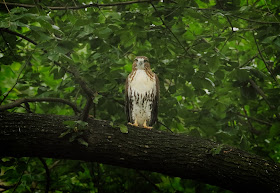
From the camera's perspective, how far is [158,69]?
4617 mm

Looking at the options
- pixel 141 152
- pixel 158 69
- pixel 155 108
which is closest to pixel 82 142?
pixel 141 152

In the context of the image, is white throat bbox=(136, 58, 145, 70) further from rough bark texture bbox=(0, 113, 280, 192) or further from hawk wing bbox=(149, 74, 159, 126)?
rough bark texture bbox=(0, 113, 280, 192)

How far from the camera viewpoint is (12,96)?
4938 millimetres

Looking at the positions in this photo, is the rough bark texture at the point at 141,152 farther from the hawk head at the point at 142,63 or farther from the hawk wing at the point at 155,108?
the hawk head at the point at 142,63

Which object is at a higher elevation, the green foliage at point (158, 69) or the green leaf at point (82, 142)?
the green foliage at point (158, 69)

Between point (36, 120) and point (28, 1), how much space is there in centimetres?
116

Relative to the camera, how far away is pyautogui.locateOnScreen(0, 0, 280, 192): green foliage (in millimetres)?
3691

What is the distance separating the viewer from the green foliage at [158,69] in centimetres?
369

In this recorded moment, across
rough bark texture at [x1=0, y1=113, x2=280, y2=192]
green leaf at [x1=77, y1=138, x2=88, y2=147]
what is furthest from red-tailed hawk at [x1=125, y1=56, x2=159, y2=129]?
green leaf at [x1=77, y1=138, x2=88, y2=147]

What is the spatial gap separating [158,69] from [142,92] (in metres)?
0.52

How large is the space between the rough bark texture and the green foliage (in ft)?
0.59

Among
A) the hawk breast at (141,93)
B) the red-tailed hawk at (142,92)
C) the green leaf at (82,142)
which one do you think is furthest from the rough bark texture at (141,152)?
the hawk breast at (141,93)

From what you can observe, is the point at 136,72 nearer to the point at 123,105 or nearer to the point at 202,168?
the point at 123,105

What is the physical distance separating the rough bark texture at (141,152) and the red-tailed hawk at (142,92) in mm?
1159
